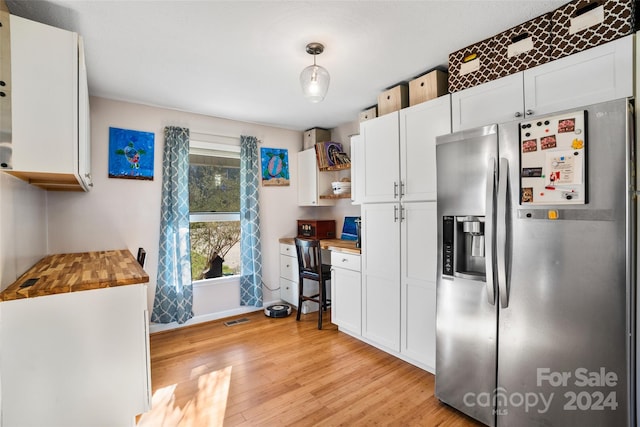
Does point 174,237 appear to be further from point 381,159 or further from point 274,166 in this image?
point 381,159

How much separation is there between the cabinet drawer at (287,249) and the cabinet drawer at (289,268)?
54 millimetres

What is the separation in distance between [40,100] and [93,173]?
67.0 inches

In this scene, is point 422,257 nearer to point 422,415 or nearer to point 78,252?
point 422,415

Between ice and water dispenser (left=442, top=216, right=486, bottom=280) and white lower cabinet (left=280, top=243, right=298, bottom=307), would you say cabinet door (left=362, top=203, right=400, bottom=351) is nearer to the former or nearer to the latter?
ice and water dispenser (left=442, top=216, right=486, bottom=280)

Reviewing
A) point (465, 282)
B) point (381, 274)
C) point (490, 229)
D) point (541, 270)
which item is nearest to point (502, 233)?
point (490, 229)

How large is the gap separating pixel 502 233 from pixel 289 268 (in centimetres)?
281

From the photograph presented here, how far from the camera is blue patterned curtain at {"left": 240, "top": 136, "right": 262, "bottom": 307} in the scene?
3.87 metres

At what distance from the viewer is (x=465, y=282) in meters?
1.86

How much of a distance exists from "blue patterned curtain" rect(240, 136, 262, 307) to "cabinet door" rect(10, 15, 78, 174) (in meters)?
2.28

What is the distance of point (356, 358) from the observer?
8.70 ft

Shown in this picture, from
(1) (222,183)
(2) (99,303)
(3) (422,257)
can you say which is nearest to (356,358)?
(3) (422,257)

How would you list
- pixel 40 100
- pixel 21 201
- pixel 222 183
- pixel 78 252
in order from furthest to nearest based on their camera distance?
pixel 222 183
pixel 78 252
pixel 21 201
pixel 40 100

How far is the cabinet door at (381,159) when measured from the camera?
8.61 feet

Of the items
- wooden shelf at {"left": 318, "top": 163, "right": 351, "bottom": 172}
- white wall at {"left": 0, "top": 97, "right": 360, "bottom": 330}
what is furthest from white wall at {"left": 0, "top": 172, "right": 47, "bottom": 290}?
wooden shelf at {"left": 318, "top": 163, "right": 351, "bottom": 172}
